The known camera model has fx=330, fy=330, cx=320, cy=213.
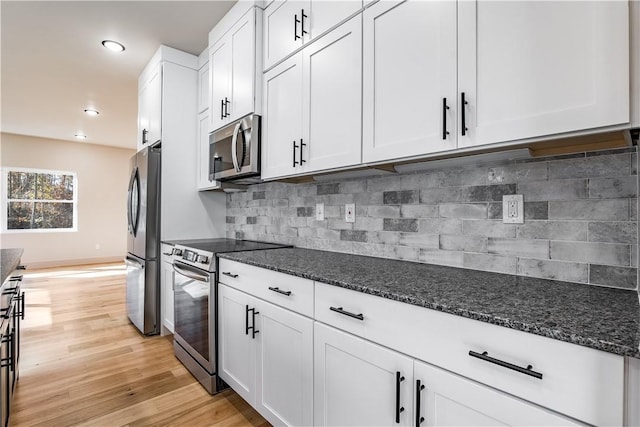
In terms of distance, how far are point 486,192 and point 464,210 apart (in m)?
0.12

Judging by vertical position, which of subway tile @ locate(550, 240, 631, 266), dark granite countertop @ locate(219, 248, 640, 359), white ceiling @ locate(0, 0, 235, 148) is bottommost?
dark granite countertop @ locate(219, 248, 640, 359)

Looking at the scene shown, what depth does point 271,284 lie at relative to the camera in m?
1.65

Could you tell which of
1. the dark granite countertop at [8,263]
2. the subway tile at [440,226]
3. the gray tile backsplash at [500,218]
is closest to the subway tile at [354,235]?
the gray tile backsplash at [500,218]

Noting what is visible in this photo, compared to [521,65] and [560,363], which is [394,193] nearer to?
[521,65]

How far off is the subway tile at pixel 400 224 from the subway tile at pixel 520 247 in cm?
38

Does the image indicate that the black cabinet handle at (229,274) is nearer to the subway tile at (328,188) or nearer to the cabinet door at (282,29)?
the subway tile at (328,188)

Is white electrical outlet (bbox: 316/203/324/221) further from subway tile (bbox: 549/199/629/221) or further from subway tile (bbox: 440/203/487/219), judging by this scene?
subway tile (bbox: 549/199/629/221)

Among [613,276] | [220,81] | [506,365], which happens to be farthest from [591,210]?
[220,81]

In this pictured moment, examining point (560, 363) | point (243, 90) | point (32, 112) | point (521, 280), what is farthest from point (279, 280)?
point (32, 112)

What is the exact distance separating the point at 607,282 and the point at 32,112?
263 inches

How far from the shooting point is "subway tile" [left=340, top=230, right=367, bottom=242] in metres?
1.99

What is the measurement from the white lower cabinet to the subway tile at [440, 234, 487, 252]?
0.75 m

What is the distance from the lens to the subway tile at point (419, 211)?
164cm

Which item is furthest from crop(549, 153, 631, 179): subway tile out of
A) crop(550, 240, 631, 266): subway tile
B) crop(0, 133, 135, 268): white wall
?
crop(0, 133, 135, 268): white wall
